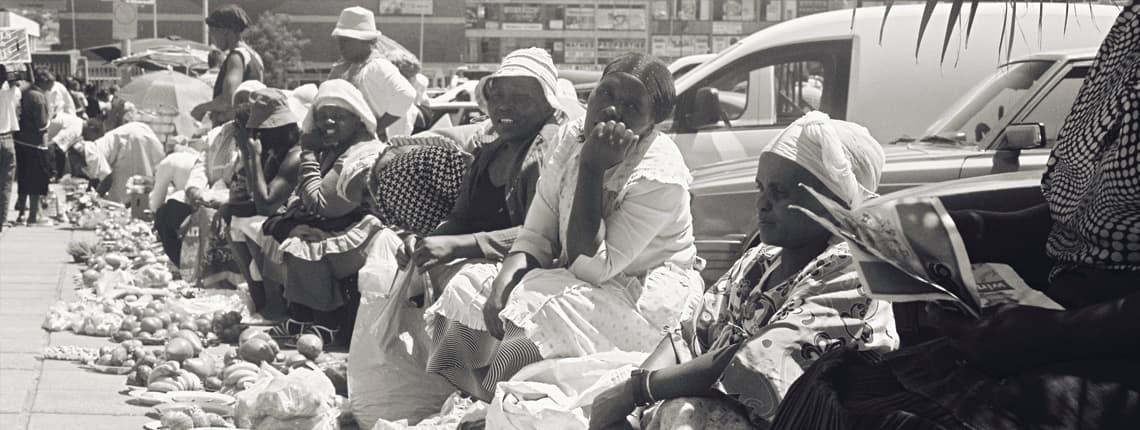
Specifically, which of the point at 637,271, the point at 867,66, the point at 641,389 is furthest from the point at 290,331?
the point at 641,389

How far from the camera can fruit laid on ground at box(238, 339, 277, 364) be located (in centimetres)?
687

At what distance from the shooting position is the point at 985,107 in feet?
24.6

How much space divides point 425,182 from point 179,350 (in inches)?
81.5

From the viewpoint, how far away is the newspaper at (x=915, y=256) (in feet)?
6.77

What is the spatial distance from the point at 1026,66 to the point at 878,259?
5826mm

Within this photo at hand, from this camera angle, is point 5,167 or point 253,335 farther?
point 5,167

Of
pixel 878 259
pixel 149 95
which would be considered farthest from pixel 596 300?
pixel 149 95

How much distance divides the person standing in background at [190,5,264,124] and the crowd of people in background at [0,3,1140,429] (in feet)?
7.18

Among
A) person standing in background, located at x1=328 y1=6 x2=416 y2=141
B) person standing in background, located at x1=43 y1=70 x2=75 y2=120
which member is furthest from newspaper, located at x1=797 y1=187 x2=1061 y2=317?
person standing in background, located at x1=43 y1=70 x2=75 y2=120

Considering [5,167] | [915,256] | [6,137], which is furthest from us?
[6,137]

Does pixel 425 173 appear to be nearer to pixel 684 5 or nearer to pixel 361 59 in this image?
pixel 361 59

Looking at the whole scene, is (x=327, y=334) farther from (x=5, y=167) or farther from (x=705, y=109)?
(x=5, y=167)

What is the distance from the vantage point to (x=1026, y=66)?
7523mm

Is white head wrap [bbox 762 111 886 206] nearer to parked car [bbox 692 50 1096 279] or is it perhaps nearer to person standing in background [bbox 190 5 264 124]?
parked car [bbox 692 50 1096 279]
